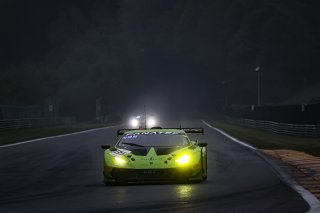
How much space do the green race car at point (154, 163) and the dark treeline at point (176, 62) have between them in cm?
9108

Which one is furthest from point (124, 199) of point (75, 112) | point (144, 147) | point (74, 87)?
point (74, 87)

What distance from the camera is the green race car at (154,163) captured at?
1371 cm

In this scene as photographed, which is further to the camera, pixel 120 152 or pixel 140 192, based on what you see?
pixel 120 152

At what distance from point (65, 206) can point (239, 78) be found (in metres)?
153

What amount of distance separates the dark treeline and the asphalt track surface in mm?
87688

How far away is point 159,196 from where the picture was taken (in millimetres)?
11773

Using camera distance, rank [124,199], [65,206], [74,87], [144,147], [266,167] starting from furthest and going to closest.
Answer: [74,87]
[266,167]
[144,147]
[124,199]
[65,206]

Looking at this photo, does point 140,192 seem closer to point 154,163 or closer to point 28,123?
point 154,163

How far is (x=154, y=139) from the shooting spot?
15.0 meters

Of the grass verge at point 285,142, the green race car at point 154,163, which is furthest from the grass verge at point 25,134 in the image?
the green race car at point 154,163

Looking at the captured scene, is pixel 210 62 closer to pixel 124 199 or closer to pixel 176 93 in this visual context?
pixel 176 93

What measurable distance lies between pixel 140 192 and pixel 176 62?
181 metres

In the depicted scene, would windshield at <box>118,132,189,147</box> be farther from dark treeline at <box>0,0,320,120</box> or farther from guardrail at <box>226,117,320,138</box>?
dark treeline at <box>0,0,320,120</box>

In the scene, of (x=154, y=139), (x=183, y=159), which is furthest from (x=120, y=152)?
(x=183, y=159)
